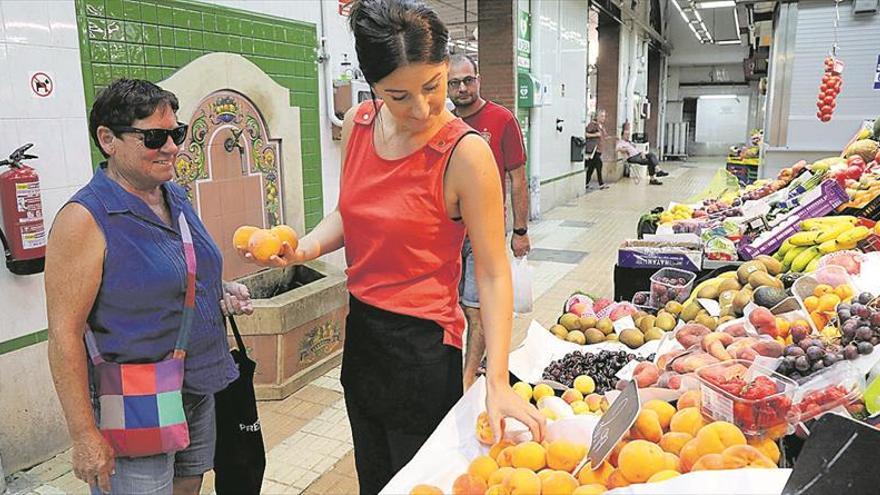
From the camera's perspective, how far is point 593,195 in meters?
12.9

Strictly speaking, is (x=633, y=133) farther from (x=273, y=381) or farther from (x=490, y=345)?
(x=490, y=345)

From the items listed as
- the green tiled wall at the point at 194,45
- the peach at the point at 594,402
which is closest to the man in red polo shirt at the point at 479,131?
the green tiled wall at the point at 194,45

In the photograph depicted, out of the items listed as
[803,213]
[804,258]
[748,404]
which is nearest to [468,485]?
[748,404]

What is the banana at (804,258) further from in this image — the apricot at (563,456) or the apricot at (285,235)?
the apricot at (285,235)

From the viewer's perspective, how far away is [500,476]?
131 centimetres

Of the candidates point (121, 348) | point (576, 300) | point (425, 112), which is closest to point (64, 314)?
point (121, 348)

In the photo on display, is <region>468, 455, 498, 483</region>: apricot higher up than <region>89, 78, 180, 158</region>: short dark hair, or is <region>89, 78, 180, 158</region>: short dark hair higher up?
<region>89, 78, 180, 158</region>: short dark hair

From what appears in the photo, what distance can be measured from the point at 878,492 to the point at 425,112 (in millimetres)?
1067

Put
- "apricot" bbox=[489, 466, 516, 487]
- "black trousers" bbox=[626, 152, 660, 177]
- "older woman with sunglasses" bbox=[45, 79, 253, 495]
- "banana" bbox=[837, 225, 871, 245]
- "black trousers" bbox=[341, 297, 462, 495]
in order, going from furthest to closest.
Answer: "black trousers" bbox=[626, 152, 660, 177], "banana" bbox=[837, 225, 871, 245], "older woman with sunglasses" bbox=[45, 79, 253, 495], "black trousers" bbox=[341, 297, 462, 495], "apricot" bbox=[489, 466, 516, 487]

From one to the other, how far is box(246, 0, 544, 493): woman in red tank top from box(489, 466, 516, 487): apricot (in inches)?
4.6

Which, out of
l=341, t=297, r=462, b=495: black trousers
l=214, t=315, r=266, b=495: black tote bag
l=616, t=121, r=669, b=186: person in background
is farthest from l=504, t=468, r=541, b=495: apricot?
l=616, t=121, r=669, b=186: person in background

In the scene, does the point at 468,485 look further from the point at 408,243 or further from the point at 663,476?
the point at 408,243

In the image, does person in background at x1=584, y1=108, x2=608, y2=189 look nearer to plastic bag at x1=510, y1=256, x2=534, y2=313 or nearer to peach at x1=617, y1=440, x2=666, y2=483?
plastic bag at x1=510, y1=256, x2=534, y2=313

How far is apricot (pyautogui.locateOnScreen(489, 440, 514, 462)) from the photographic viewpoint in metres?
1.42
